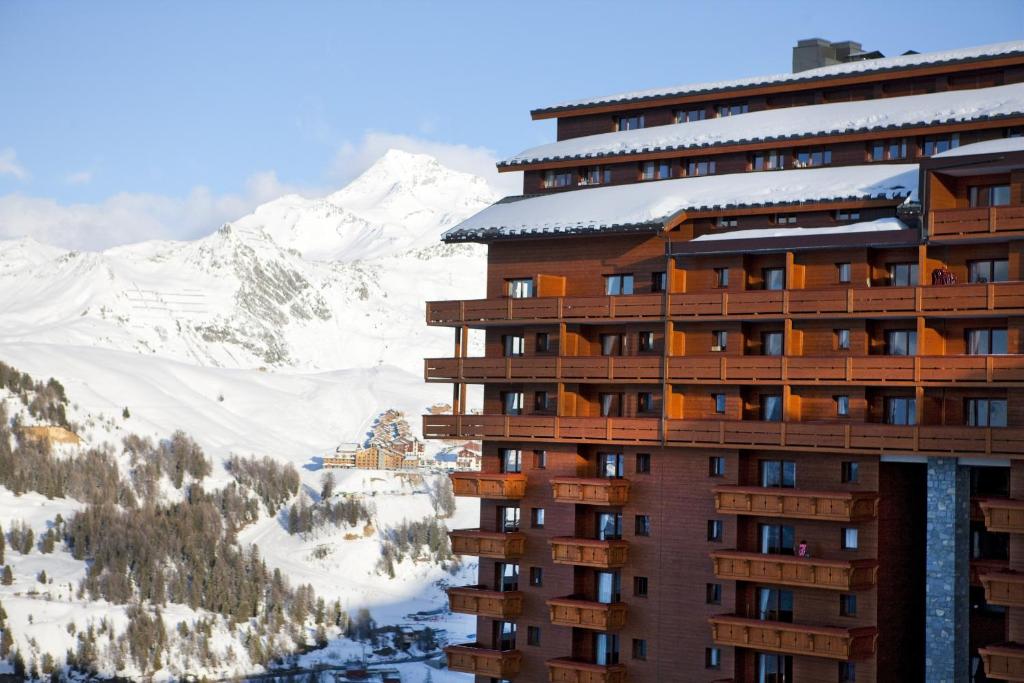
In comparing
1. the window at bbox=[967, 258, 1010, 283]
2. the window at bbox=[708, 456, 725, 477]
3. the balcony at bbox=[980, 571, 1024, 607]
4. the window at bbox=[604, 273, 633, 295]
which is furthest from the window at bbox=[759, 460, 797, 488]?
the window at bbox=[604, 273, 633, 295]

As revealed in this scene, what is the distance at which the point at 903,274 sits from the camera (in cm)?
7175

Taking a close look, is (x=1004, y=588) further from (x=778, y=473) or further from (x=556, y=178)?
(x=556, y=178)

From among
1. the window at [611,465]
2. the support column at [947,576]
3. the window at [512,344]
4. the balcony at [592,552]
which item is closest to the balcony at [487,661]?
the balcony at [592,552]

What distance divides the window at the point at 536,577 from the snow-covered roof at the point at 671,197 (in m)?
16.6

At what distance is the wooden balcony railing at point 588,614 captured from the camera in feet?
252

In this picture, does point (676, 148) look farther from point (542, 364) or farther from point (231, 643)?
point (231, 643)

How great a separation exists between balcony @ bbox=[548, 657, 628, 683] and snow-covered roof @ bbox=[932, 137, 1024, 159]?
1074 inches

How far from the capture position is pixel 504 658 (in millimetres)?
80688

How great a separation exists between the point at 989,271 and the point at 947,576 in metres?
12.7

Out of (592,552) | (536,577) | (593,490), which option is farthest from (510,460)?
(592,552)

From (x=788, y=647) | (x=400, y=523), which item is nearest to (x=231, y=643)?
(x=400, y=523)

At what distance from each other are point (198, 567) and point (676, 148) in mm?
97938

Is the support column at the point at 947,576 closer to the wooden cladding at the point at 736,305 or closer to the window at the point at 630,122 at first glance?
the wooden cladding at the point at 736,305

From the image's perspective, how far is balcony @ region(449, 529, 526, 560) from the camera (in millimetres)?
81062
